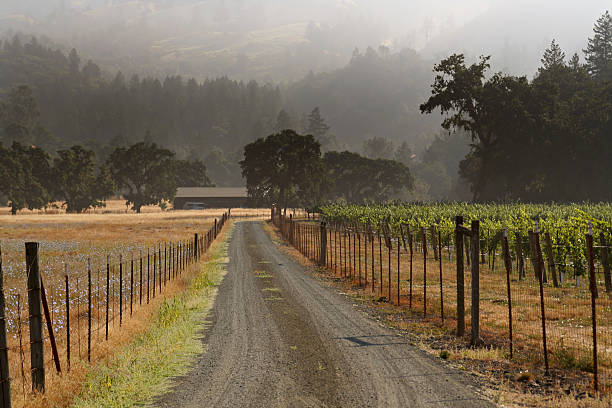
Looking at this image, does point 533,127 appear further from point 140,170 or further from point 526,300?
point 140,170

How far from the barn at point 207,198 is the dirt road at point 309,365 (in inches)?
4801

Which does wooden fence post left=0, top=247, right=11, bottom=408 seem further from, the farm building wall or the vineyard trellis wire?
the farm building wall

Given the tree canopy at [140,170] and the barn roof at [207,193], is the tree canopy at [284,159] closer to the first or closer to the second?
the tree canopy at [140,170]

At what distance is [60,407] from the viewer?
8.81 meters

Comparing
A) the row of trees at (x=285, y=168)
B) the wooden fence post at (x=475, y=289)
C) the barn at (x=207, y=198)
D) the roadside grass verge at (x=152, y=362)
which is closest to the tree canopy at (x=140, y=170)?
the barn at (x=207, y=198)

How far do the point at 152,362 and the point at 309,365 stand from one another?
3.31 meters

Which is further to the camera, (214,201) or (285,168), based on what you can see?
(214,201)

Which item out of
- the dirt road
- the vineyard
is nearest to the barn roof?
the vineyard

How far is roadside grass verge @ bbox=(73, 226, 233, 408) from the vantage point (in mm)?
9369

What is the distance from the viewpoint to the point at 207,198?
140m

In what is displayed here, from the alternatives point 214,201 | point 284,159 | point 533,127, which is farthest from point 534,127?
point 214,201

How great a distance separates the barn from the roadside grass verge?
4801 inches

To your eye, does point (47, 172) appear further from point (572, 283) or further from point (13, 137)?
point (572, 283)

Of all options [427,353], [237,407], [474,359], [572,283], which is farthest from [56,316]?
[572,283]
